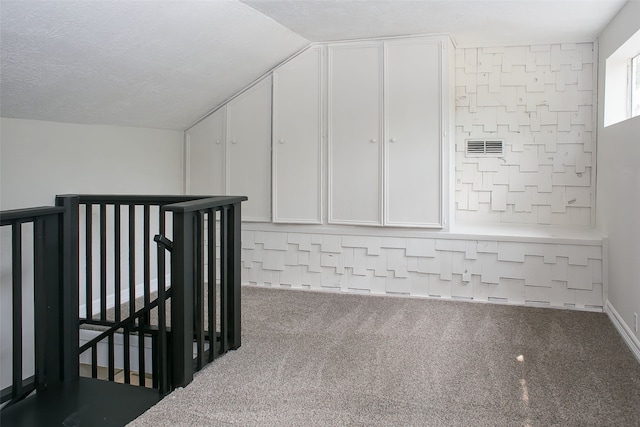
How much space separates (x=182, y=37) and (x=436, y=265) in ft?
9.28

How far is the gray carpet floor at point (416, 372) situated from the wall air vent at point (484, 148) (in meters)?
1.58

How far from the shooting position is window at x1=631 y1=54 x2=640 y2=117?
13.1 ft

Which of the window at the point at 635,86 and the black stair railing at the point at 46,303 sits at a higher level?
the window at the point at 635,86

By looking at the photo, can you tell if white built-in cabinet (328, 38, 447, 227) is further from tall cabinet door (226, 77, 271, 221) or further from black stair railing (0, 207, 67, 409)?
black stair railing (0, 207, 67, 409)

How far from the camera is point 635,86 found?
13.4ft

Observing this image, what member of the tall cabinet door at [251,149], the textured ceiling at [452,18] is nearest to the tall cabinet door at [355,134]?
the textured ceiling at [452,18]

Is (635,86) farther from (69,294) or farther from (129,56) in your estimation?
(69,294)

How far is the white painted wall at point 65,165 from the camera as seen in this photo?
11.5 ft

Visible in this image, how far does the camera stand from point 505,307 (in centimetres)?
444

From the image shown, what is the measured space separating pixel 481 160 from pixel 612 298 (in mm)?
1774

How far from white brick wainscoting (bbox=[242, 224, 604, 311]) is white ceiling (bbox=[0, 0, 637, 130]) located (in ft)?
5.23

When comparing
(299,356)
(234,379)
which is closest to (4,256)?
(234,379)

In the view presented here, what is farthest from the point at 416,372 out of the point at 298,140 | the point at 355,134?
the point at 298,140

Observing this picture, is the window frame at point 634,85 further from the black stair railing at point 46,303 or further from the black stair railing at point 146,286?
the black stair railing at point 46,303
